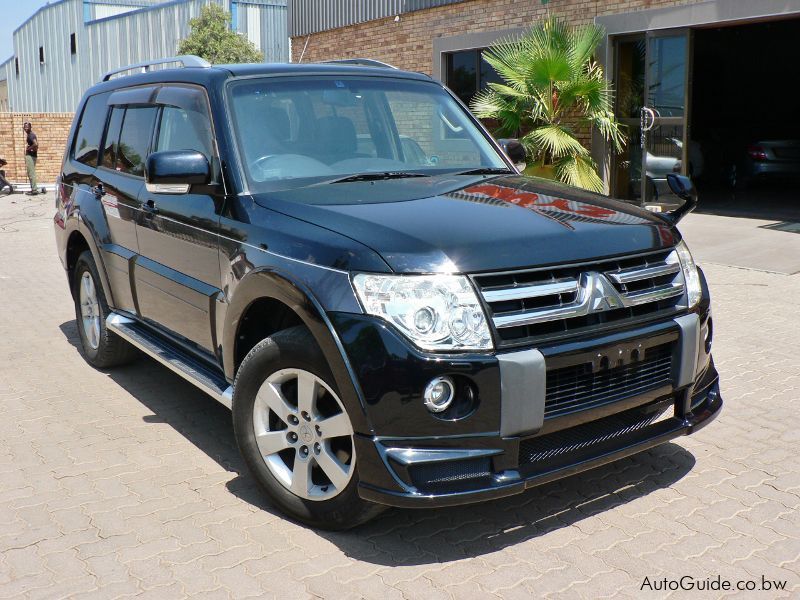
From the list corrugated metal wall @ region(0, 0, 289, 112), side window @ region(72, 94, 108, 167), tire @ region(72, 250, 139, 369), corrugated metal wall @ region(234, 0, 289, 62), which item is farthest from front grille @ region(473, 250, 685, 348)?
corrugated metal wall @ region(0, 0, 289, 112)

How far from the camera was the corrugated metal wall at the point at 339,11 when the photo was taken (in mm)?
18734

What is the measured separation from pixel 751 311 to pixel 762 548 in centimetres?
473

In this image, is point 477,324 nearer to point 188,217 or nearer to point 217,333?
point 217,333

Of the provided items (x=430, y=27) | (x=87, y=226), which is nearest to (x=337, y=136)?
(x=87, y=226)

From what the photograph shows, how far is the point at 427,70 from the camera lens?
60.8ft

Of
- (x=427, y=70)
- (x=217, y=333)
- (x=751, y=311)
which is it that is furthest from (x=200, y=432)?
(x=427, y=70)

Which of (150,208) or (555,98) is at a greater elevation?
(555,98)

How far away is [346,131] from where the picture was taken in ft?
15.2

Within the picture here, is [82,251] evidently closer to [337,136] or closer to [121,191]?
[121,191]

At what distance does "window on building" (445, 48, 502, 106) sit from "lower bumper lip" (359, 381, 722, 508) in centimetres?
1339

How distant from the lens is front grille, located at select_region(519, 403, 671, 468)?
345 centimetres

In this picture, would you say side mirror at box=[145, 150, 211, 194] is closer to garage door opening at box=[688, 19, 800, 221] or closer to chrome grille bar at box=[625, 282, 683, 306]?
chrome grille bar at box=[625, 282, 683, 306]

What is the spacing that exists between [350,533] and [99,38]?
137ft

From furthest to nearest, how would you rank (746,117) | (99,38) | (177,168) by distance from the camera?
1. (99,38)
2. (746,117)
3. (177,168)
